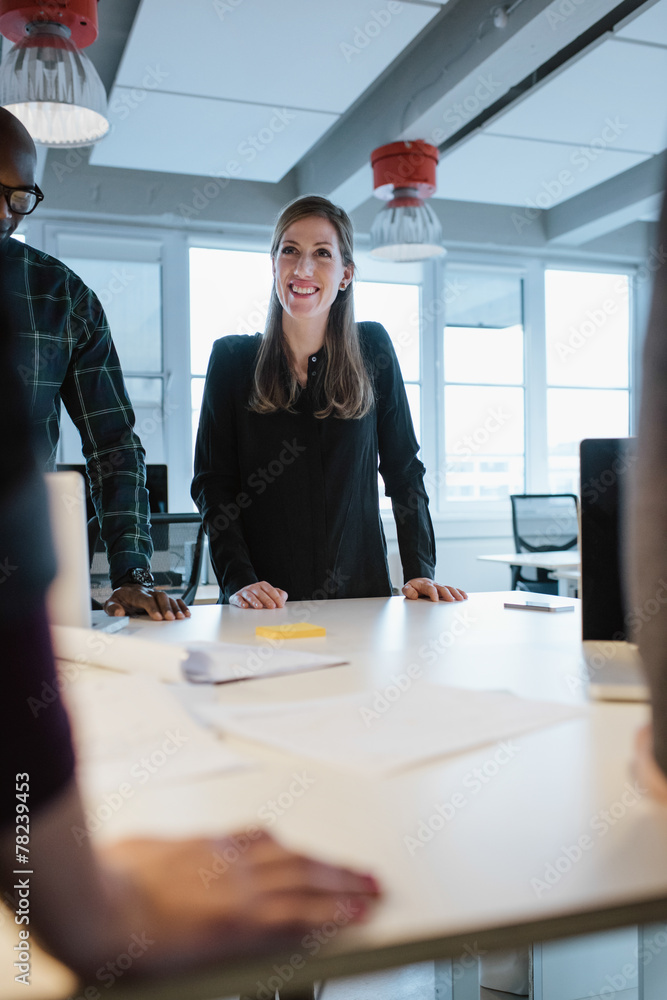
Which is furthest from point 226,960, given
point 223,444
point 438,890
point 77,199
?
point 77,199

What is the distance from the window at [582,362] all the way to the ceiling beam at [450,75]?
235cm

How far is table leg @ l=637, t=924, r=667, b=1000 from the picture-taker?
1.53 m

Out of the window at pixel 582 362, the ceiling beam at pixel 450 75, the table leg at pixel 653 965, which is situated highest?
the ceiling beam at pixel 450 75

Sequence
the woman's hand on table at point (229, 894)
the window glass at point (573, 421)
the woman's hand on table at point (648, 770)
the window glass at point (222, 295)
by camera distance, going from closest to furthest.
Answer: the woman's hand on table at point (229, 894), the woman's hand on table at point (648, 770), the window glass at point (222, 295), the window glass at point (573, 421)

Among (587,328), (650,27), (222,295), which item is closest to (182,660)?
(650,27)

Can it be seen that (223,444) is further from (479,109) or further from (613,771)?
(479,109)

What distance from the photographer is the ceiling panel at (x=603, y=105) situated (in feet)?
12.1

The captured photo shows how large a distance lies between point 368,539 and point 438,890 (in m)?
1.55

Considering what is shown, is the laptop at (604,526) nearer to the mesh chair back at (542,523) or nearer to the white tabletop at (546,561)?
the white tabletop at (546,561)

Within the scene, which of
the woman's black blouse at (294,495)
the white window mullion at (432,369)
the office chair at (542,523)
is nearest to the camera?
the woman's black blouse at (294,495)

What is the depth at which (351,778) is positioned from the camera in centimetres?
64

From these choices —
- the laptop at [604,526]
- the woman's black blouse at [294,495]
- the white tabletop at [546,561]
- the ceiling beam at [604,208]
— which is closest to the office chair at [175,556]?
the woman's black blouse at [294,495]

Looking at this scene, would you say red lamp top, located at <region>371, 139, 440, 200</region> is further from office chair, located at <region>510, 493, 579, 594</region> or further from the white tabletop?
office chair, located at <region>510, 493, 579, 594</region>

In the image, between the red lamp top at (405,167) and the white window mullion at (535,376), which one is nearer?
the red lamp top at (405,167)
